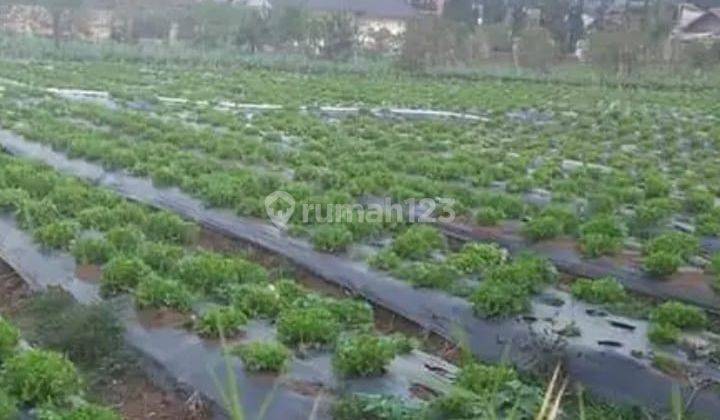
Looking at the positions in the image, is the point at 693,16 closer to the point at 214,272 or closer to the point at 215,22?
the point at 215,22

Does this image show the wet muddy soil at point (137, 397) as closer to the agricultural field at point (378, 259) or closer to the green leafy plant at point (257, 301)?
the agricultural field at point (378, 259)

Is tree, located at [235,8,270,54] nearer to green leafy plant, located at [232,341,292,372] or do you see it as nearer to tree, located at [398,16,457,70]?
tree, located at [398,16,457,70]

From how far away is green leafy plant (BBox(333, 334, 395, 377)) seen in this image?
15.8 feet

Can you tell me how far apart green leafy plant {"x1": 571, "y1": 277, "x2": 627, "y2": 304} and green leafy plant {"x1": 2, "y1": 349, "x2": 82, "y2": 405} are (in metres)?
3.20

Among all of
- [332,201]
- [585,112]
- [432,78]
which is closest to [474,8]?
[432,78]

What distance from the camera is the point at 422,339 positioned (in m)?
5.91

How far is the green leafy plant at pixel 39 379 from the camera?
171 inches

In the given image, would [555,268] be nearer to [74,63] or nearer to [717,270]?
[717,270]

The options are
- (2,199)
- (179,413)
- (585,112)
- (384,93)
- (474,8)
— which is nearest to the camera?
(179,413)

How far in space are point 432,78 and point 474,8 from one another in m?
15.3

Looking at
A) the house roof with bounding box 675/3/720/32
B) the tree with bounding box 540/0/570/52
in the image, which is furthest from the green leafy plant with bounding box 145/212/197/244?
the house roof with bounding box 675/3/720/32

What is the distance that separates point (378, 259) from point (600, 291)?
5.04ft

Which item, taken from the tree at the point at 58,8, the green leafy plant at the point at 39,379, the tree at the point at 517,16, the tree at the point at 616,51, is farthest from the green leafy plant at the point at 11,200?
the tree at the point at 517,16

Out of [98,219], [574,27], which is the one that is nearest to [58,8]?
[574,27]
